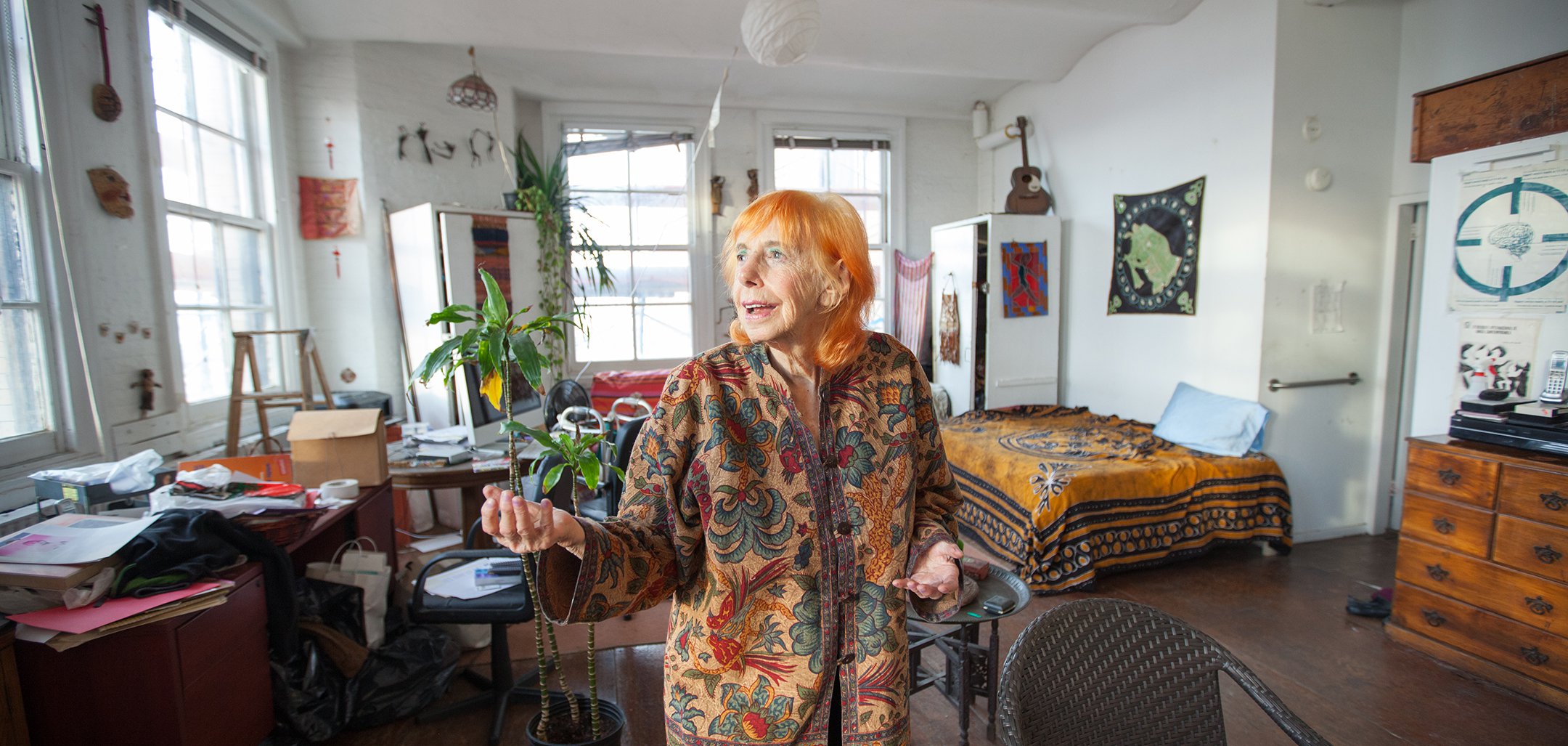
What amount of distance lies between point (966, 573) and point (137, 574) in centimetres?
229

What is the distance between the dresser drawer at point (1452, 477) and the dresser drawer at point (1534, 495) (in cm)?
4

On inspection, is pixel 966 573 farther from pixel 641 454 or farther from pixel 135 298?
pixel 135 298

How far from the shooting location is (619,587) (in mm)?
1006

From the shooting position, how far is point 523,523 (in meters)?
0.89

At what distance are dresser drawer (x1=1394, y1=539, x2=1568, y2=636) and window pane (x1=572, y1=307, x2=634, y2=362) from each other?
17.0 feet

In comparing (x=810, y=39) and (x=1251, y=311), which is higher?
(x=810, y=39)

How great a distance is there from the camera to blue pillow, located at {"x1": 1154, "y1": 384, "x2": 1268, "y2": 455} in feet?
12.7

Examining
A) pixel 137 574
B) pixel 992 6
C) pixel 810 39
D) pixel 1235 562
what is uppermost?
pixel 992 6

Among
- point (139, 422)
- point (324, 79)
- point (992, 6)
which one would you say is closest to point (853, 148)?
point (992, 6)

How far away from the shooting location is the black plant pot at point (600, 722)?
6.62ft

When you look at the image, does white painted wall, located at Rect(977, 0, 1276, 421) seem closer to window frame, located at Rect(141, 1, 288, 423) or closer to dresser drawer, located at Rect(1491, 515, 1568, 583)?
dresser drawer, located at Rect(1491, 515, 1568, 583)

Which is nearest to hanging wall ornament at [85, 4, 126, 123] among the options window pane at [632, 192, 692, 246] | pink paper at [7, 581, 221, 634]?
pink paper at [7, 581, 221, 634]

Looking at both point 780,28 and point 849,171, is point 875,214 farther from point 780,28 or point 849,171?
point 780,28

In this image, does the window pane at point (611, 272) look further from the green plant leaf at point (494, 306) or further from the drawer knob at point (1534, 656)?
the drawer knob at point (1534, 656)
